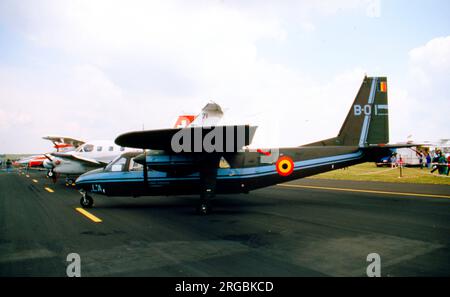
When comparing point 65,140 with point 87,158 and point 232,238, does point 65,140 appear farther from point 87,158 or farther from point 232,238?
point 232,238

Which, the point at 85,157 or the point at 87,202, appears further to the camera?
the point at 85,157

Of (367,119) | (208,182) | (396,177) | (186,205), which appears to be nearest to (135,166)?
(186,205)

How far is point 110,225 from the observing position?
8.82 meters

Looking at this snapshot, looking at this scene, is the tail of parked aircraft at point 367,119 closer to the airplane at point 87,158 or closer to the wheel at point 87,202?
the wheel at point 87,202

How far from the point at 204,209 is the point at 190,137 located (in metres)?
2.60

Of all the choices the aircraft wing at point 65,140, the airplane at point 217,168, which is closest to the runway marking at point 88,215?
the airplane at point 217,168

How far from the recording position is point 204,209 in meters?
10.6

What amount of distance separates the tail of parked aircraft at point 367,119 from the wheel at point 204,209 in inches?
205

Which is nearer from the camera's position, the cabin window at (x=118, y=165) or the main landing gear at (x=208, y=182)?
the main landing gear at (x=208, y=182)

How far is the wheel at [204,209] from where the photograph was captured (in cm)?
1058
